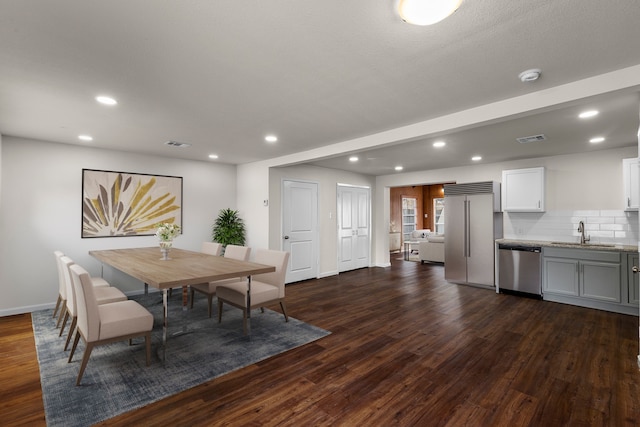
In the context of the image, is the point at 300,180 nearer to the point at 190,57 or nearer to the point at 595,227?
the point at 190,57

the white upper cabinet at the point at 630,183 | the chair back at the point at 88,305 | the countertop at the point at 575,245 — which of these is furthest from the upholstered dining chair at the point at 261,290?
the white upper cabinet at the point at 630,183

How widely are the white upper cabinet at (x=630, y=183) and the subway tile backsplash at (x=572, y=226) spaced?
0.31 m

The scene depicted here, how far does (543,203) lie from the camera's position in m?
5.25

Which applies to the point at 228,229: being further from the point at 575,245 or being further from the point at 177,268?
the point at 575,245

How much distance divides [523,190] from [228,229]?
5.44 metres

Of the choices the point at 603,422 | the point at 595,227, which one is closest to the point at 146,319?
the point at 603,422

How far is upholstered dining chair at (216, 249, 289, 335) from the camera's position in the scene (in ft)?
11.3

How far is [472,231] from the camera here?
5.88 metres

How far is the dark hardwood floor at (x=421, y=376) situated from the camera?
2.09 metres

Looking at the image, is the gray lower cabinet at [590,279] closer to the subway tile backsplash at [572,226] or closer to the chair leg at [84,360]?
the subway tile backsplash at [572,226]

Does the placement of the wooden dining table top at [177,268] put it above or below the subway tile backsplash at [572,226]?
below

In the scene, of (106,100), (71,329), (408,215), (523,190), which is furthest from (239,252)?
(408,215)

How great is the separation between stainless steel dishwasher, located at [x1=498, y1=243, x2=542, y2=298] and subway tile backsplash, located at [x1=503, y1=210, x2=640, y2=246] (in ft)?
2.03

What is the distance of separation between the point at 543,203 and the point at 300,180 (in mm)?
4345
